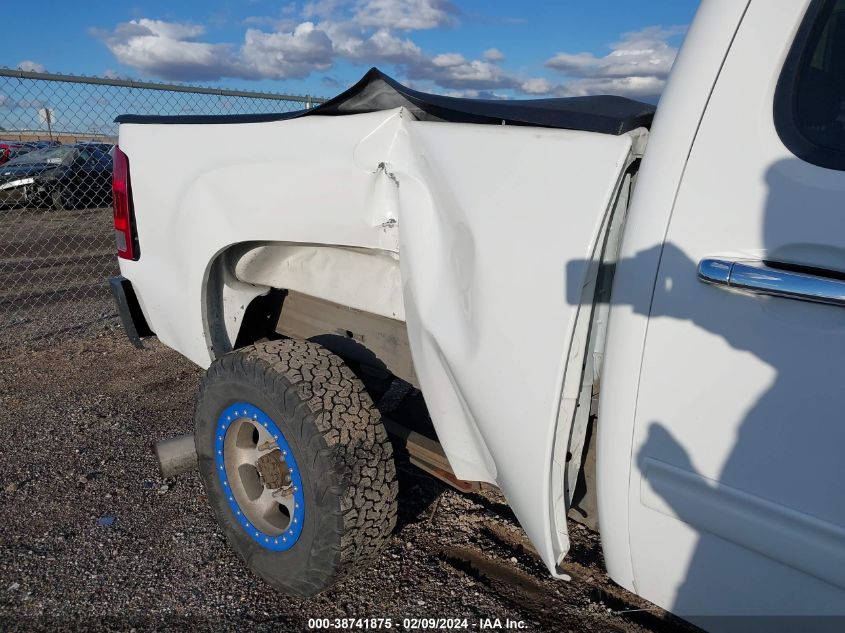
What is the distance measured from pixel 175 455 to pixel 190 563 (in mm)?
664

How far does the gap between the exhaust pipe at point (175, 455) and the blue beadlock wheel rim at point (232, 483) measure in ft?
2.44

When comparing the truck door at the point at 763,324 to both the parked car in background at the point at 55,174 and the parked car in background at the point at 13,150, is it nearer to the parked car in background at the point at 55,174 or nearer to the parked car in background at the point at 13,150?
the parked car in background at the point at 55,174

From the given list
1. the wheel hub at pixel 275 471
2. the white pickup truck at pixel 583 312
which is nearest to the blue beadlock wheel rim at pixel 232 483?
the white pickup truck at pixel 583 312

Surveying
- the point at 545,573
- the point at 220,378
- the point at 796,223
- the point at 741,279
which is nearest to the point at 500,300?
the point at 741,279

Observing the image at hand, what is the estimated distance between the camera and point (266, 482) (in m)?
2.36

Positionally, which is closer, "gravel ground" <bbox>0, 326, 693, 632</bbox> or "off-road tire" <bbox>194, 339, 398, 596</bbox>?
"off-road tire" <bbox>194, 339, 398, 596</bbox>

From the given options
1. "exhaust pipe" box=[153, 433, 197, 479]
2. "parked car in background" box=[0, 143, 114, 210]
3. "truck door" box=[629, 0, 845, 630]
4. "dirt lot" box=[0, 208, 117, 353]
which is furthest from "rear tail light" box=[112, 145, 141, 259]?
"parked car in background" box=[0, 143, 114, 210]

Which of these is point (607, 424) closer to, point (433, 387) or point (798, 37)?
point (433, 387)

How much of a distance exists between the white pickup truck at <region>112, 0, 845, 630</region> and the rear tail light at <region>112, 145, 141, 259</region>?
1.62 ft

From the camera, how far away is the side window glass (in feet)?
4.13

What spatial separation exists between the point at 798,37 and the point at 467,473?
4.58 ft

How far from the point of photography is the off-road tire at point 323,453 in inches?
80.3

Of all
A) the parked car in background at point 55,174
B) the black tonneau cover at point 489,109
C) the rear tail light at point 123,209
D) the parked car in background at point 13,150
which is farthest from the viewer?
the parked car in background at point 13,150

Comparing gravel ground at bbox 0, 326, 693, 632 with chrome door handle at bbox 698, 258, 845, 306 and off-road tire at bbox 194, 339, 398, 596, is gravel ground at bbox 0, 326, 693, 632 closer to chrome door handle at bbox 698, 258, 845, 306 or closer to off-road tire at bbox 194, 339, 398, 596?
off-road tire at bbox 194, 339, 398, 596
